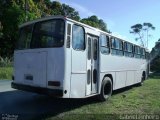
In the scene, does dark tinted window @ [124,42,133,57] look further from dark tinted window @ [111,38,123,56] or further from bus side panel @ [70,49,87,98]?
bus side panel @ [70,49,87,98]

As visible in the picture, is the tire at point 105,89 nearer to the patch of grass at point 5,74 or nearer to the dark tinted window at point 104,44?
the dark tinted window at point 104,44

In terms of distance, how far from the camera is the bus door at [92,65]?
10.3m

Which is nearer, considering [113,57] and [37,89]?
[37,89]

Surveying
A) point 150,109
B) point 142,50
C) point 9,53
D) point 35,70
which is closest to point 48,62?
point 35,70

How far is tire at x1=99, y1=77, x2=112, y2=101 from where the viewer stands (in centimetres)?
1144

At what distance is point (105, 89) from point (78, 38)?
3.12 meters

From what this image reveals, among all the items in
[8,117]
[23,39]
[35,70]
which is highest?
[23,39]

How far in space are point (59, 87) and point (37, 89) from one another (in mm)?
947

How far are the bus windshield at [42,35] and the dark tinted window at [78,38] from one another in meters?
0.52

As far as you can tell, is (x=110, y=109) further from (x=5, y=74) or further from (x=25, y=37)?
(x=5, y=74)

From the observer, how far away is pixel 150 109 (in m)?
10.1

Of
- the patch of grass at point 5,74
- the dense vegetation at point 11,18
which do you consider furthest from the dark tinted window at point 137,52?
the dense vegetation at point 11,18

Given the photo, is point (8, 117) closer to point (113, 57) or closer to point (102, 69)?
point (102, 69)

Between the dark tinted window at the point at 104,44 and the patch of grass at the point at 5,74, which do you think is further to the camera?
the patch of grass at the point at 5,74
